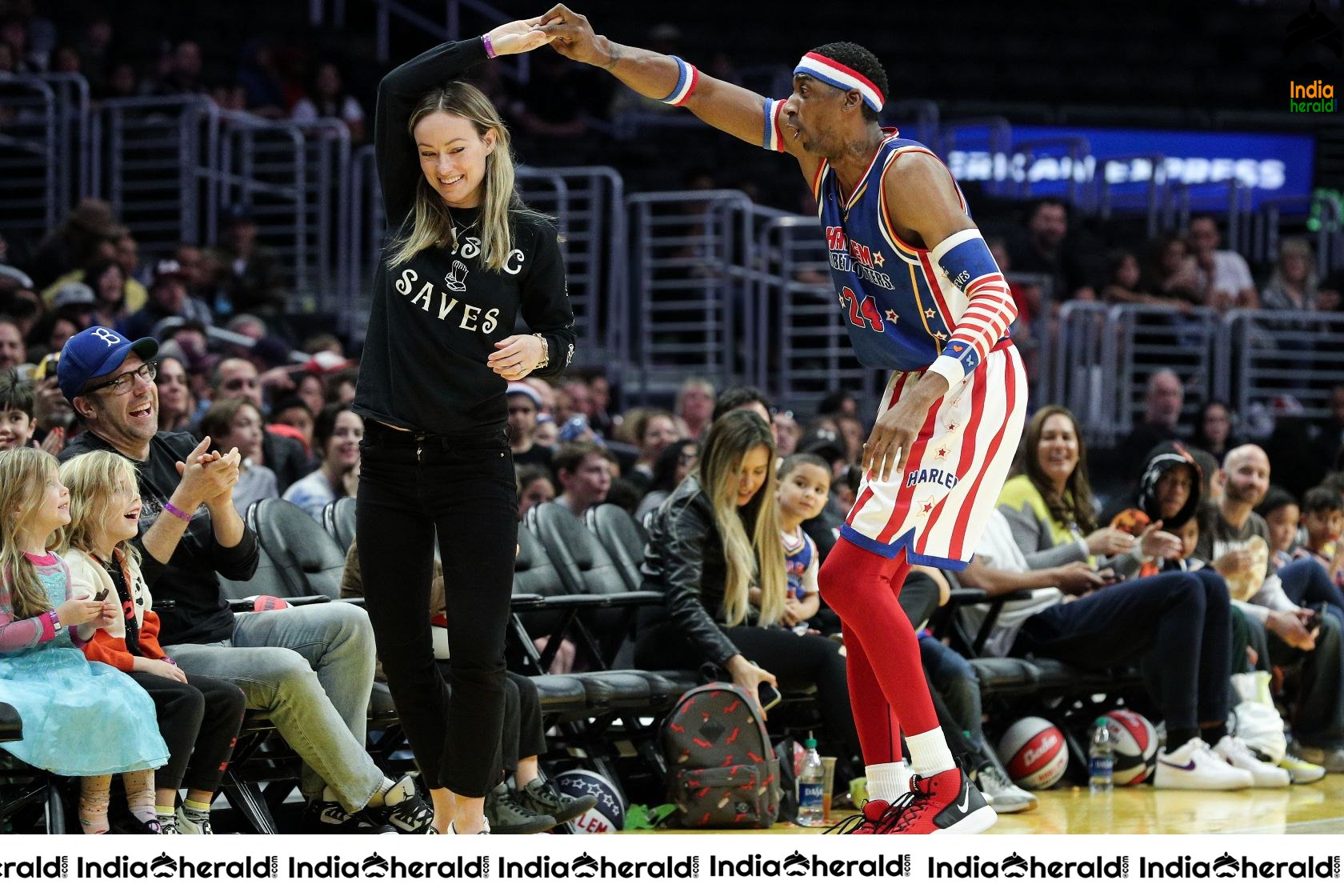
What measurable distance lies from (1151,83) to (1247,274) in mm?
4742

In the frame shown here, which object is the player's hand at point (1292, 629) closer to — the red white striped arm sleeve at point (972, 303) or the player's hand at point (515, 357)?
the red white striped arm sleeve at point (972, 303)

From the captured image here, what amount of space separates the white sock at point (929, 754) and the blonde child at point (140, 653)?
69.3 inches

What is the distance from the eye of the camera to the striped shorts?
13.4ft

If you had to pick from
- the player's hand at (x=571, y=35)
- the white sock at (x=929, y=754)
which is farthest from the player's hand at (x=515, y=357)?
the white sock at (x=929, y=754)

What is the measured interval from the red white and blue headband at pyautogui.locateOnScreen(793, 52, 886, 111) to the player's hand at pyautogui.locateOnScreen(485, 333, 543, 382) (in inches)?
35.0

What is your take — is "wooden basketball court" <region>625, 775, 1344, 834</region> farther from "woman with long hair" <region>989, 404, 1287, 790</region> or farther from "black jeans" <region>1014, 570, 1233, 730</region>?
"black jeans" <region>1014, 570, 1233, 730</region>

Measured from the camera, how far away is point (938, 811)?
4078 millimetres

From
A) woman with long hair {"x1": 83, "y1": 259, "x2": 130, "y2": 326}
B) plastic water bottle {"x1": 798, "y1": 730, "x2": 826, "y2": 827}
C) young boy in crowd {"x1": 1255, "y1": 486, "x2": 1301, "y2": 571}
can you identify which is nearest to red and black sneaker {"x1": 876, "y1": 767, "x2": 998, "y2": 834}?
plastic water bottle {"x1": 798, "y1": 730, "x2": 826, "y2": 827}

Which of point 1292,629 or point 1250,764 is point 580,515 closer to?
point 1250,764

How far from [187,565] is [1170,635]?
3.56m

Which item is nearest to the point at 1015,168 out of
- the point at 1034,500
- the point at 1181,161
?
the point at 1181,161

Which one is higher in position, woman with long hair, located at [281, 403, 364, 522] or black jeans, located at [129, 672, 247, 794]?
woman with long hair, located at [281, 403, 364, 522]
